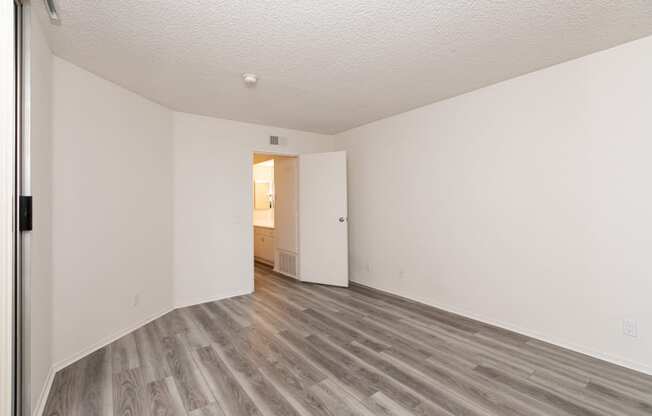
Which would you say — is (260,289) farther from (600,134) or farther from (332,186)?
(600,134)

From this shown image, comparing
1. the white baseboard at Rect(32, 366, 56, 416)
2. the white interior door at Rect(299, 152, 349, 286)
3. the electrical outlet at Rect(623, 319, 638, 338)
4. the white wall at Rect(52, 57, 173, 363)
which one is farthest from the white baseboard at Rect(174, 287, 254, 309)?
the electrical outlet at Rect(623, 319, 638, 338)

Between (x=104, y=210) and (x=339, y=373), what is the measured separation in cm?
245

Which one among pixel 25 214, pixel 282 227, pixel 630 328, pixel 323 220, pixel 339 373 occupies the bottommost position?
pixel 339 373

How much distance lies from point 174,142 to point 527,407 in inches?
161

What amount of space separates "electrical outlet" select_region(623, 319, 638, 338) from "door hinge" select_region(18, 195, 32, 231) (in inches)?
158

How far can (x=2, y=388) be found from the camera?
3.50ft

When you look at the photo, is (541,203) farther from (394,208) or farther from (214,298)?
(214,298)

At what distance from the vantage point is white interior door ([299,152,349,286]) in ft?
14.3

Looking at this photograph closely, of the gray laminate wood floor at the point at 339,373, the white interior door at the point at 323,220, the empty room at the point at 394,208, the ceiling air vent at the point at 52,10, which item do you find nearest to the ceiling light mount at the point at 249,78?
the empty room at the point at 394,208

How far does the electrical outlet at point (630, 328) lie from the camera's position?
2.13 metres

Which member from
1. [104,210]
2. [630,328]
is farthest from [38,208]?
[630,328]

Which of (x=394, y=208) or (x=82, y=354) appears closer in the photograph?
(x=82, y=354)

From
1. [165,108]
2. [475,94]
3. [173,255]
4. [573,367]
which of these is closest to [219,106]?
[165,108]

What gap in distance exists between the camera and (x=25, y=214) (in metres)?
1.57
